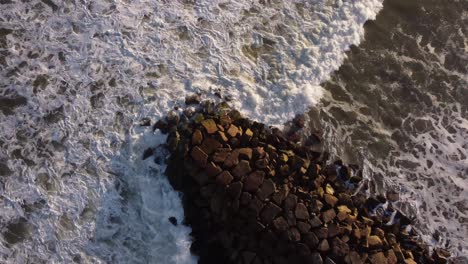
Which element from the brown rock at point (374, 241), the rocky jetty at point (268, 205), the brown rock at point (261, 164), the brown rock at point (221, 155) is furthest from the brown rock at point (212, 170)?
the brown rock at point (374, 241)

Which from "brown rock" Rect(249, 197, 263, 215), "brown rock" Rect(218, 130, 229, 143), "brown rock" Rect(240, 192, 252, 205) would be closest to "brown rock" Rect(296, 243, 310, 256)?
"brown rock" Rect(249, 197, 263, 215)

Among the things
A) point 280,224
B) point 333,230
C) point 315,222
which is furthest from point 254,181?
point 333,230

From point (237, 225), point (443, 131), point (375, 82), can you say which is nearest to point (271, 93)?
point (375, 82)

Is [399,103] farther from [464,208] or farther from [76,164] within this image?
[76,164]

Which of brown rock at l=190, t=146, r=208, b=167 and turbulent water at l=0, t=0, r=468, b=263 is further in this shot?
turbulent water at l=0, t=0, r=468, b=263

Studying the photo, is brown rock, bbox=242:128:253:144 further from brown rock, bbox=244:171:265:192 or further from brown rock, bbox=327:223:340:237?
brown rock, bbox=327:223:340:237
